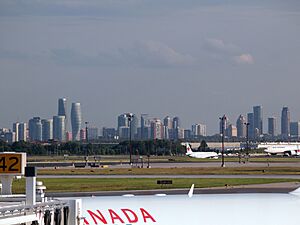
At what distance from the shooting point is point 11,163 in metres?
14.4

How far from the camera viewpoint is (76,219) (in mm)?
15164

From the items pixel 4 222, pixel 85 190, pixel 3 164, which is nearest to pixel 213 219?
pixel 3 164

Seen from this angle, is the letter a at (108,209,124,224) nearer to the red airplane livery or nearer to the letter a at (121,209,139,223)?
the red airplane livery

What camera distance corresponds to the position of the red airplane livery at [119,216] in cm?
2000

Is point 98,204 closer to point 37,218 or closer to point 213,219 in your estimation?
point 213,219

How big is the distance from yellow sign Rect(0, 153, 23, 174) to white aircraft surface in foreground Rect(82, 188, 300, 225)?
554cm

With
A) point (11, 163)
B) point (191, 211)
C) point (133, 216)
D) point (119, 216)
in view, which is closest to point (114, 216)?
point (119, 216)

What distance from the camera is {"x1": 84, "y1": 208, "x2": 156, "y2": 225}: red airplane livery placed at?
20.0 m

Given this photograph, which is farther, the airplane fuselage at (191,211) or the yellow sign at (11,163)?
the airplane fuselage at (191,211)

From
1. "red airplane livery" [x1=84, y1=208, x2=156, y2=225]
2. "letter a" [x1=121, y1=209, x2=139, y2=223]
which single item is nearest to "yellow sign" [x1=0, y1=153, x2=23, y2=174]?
"red airplane livery" [x1=84, y1=208, x2=156, y2=225]

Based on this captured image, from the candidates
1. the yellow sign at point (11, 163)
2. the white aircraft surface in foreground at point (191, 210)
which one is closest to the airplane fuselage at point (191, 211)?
the white aircraft surface in foreground at point (191, 210)

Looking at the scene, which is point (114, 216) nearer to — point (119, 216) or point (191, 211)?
point (119, 216)

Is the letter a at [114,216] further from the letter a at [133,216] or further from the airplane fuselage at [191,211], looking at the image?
the letter a at [133,216]

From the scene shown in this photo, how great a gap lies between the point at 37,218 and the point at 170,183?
71.6 metres
